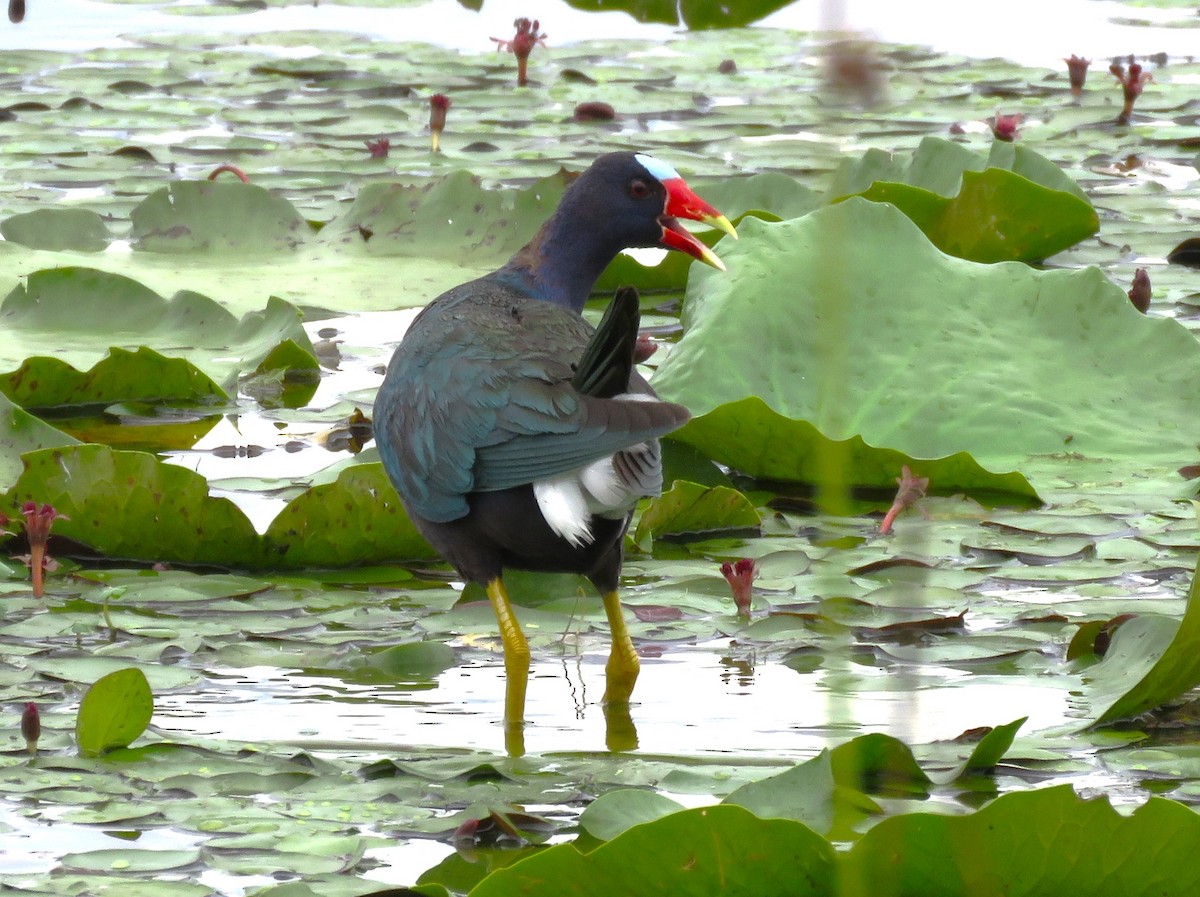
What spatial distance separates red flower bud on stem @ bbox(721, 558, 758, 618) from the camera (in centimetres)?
281

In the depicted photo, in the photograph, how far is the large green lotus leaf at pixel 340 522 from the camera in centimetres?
300

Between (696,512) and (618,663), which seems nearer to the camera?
(618,663)

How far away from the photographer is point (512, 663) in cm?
263

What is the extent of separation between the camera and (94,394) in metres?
3.88

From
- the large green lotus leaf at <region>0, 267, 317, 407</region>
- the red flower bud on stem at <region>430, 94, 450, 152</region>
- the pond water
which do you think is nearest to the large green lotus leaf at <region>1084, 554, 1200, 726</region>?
the pond water

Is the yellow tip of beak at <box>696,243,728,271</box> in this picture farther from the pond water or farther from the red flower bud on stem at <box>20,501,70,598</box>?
the red flower bud on stem at <box>20,501,70,598</box>

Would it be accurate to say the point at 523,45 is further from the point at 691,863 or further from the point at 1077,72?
the point at 691,863

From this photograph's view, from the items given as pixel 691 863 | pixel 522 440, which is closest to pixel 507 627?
Answer: pixel 522 440

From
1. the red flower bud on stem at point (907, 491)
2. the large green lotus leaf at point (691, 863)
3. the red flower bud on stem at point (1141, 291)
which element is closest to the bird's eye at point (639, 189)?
the red flower bud on stem at point (907, 491)

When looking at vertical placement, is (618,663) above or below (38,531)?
below

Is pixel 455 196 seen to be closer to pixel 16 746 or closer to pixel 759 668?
pixel 759 668

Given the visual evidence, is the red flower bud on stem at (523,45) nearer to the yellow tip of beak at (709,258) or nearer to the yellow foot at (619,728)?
the yellow tip of beak at (709,258)

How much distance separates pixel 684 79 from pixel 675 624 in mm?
5013

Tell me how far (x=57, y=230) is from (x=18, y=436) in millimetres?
1760
